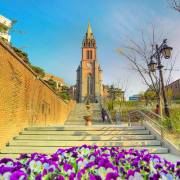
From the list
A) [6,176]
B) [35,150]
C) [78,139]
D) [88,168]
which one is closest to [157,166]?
[88,168]

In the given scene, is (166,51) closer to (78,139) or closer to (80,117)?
(78,139)

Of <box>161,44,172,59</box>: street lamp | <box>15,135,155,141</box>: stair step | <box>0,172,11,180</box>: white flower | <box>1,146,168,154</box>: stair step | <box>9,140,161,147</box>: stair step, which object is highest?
<box>161,44,172,59</box>: street lamp

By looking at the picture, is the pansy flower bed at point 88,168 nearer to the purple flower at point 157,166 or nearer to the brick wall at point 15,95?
the purple flower at point 157,166

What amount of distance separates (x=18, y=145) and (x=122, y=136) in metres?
3.50

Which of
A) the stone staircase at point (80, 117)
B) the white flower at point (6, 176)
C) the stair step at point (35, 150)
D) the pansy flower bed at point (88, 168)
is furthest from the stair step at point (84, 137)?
the stone staircase at point (80, 117)

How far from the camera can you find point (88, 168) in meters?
1.85

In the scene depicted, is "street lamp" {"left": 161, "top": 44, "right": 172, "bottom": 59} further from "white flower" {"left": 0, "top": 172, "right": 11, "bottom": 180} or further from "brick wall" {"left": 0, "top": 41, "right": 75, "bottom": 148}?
"white flower" {"left": 0, "top": 172, "right": 11, "bottom": 180}

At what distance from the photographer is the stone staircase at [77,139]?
21.4 feet

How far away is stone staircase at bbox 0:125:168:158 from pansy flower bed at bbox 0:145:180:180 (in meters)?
4.37

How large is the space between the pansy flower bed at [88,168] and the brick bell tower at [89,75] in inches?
1873

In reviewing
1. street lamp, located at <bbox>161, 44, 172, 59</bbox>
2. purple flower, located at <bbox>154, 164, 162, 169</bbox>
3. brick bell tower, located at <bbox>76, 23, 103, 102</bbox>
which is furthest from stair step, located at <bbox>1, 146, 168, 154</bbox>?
brick bell tower, located at <bbox>76, 23, 103, 102</bbox>

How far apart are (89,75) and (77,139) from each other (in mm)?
46942

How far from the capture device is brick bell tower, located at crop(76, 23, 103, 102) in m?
51.9

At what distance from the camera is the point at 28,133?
7988 mm
